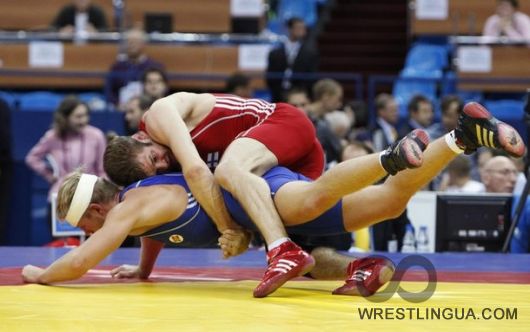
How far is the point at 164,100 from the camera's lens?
5.25 meters

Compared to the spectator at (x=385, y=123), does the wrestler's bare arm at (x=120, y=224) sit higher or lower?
higher

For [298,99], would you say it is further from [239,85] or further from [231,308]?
[231,308]

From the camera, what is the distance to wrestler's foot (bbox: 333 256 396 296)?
4.59m

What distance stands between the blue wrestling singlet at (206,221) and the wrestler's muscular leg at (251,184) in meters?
0.08

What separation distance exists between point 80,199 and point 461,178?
3836 mm

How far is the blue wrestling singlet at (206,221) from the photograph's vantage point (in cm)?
489

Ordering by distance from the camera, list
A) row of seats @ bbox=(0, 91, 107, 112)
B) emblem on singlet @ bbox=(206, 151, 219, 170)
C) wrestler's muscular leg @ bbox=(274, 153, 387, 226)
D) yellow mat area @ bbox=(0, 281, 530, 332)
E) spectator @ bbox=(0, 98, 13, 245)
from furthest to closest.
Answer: row of seats @ bbox=(0, 91, 107, 112) < spectator @ bbox=(0, 98, 13, 245) < emblem on singlet @ bbox=(206, 151, 219, 170) < wrestler's muscular leg @ bbox=(274, 153, 387, 226) < yellow mat area @ bbox=(0, 281, 530, 332)

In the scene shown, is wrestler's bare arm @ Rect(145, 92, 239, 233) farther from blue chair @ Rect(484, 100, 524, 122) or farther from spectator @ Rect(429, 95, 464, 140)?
blue chair @ Rect(484, 100, 524, 122)

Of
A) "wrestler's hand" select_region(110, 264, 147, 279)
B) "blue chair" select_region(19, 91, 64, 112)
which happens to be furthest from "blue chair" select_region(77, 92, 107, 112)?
"wrestler's hand" select_region(110, 264, 147, 279)

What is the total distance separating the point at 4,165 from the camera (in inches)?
368

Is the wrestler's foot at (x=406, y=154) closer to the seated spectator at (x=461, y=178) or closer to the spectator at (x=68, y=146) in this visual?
the seated spectator at (x=461, y=178)

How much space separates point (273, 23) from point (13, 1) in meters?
2.81

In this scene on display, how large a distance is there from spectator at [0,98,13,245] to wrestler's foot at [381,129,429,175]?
5.39 meters

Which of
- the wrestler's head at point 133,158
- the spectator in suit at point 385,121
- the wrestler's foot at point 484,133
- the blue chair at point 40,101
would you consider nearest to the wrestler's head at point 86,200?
the wrestler's head at point 133,158
